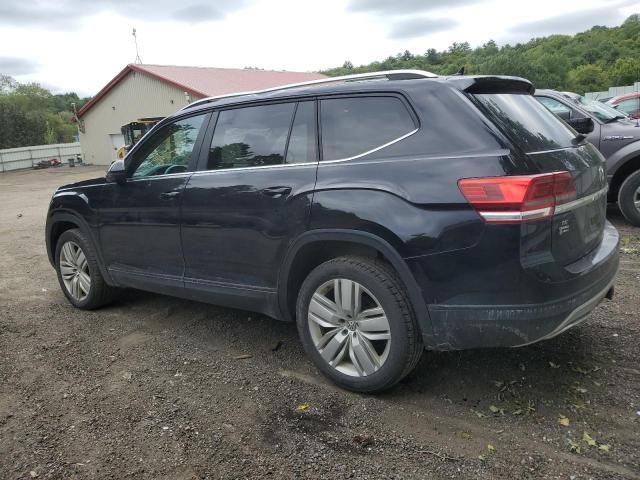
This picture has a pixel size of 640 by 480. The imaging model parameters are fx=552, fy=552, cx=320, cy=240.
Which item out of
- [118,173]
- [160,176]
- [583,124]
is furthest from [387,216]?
[583,124]

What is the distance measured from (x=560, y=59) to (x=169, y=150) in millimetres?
62180

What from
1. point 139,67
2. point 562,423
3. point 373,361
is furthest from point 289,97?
point 139,67

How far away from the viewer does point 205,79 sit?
30.6 metres

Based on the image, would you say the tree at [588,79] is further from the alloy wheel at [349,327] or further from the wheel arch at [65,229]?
the alloy wheel at [349,327]

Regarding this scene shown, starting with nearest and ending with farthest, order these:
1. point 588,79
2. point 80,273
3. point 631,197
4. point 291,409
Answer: point 291,409 → point 80,273 → point 631,197 → point 588,79

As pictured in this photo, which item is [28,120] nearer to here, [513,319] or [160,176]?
[160,176]

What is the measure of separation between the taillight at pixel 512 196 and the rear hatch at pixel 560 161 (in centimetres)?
7

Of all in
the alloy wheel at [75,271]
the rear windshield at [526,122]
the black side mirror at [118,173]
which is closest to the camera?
the rear windshield at [526,122]

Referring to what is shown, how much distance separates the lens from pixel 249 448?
287 centimetres

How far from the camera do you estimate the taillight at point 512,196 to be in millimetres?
2643

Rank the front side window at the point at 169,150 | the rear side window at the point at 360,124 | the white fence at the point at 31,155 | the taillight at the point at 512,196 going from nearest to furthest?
the taillight at the point at 512,196 → the rear side window at the point at 360,124 → the front side window at the point at 169,150 → the white fence at the point at 31,155

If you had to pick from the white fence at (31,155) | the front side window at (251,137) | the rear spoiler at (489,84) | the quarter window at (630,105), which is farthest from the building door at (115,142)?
the rear spoiler at (489,84)

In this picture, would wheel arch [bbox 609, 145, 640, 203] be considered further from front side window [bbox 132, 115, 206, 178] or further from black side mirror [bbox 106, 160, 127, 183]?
black side mirror [bbox 106, 160, 127, 183]

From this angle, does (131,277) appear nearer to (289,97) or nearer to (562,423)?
(289,97)
